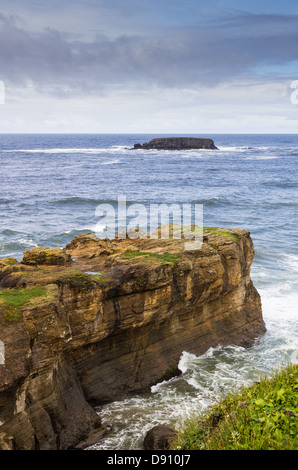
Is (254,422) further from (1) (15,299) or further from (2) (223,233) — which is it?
(2) (223,233)

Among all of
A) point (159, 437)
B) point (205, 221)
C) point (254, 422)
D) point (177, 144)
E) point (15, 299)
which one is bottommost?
point (159, 437)

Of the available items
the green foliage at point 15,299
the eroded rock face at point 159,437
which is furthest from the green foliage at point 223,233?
the eroded rock face at point 159,437

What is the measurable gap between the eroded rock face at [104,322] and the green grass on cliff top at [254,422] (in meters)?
3.51

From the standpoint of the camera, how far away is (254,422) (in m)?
8.03

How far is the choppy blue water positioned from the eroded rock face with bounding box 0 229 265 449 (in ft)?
2.68

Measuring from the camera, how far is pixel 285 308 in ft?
63.7

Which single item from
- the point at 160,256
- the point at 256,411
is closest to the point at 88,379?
the point at 160,256

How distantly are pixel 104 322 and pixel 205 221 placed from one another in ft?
81.9

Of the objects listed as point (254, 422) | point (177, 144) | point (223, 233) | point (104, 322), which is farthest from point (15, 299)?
point (177, 144)

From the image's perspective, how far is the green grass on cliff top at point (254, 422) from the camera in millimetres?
7484

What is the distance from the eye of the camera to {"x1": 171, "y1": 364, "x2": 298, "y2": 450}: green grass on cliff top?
748 centimetres

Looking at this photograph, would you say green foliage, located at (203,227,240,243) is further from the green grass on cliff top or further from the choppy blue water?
the green grass on cliff top
